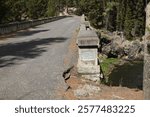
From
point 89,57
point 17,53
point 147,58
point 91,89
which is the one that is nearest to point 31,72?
point 89,57

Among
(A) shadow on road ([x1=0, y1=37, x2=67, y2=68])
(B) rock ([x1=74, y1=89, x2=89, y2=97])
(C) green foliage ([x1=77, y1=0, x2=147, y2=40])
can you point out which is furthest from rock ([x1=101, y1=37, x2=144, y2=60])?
(B) rock ([x1=74, y1=89, x2=89, y2=97])

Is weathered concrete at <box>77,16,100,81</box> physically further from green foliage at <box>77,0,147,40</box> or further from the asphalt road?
green foliage at <box>77,0,147,40</box>

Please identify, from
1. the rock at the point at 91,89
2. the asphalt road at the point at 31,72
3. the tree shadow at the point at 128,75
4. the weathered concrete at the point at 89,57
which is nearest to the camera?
the asphalt road at the point at 31,72

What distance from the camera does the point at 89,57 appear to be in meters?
10.8

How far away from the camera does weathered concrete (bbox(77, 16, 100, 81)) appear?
34.5 feet

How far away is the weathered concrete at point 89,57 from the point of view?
1052 cm

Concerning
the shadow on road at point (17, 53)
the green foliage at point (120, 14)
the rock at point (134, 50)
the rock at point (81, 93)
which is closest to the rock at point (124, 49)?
the rock at point (134, 50)

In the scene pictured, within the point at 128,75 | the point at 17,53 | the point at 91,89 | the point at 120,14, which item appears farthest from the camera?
the point at 120,14

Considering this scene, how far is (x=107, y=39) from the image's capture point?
164 ft

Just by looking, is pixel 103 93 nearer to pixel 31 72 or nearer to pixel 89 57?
pixel 89 57

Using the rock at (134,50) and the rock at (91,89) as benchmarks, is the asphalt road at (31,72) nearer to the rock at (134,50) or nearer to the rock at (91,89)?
the rock at (91,89)

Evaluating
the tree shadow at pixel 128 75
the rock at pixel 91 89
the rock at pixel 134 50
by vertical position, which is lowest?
the rock at pixel 134 50

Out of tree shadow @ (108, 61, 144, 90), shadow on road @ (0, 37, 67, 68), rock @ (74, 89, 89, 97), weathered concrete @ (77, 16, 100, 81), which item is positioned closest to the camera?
rock @ (74, 89, 89, 97)

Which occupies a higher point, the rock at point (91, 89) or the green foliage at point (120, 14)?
the rock at point (91, 89)
